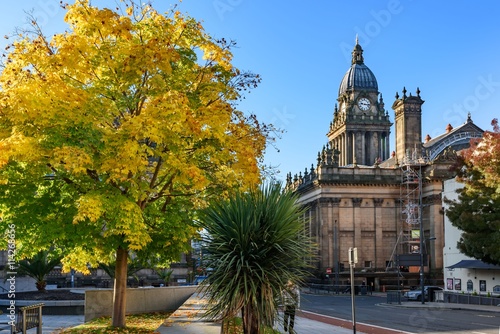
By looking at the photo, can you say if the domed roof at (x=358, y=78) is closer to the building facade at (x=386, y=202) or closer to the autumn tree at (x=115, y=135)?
the building facade at (x=386, y=202)

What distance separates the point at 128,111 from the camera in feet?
65.8

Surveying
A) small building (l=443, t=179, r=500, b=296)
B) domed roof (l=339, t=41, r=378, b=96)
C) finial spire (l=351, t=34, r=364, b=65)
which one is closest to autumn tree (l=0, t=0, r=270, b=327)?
small building (l=443, t=179, r=500, b=296)

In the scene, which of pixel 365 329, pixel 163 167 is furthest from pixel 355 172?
pixel 163 167

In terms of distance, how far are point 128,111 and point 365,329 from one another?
45.4ft

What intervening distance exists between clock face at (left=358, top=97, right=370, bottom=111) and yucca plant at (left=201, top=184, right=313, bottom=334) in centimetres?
10113

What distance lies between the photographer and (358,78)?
387ft

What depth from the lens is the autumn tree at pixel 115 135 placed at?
1645 cm

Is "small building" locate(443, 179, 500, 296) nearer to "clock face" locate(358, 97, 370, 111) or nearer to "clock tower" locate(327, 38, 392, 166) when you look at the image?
"clock tower" locate(327, 38, 392, 166)

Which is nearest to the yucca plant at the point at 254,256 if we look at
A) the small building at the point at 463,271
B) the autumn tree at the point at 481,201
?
the autumn tree at the point at 481,201

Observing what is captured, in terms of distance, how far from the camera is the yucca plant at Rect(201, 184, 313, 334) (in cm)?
1507

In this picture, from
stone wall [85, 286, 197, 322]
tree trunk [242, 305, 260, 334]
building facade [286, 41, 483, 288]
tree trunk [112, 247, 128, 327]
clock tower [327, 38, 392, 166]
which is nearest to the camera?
tree trunk [242, 305, 260, 334]

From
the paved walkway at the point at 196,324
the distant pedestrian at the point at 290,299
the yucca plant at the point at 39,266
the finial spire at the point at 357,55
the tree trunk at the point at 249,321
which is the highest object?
the finial spire at the point at 357,55

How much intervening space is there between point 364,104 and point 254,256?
10295 cm

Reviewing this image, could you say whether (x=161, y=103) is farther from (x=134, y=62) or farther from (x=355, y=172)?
(x=355, y=172)
